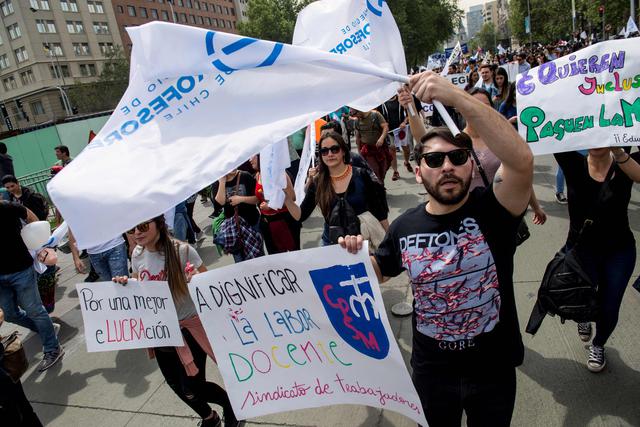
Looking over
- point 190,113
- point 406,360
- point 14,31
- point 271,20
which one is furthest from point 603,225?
point 14,31

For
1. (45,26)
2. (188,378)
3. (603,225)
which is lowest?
(188,378)

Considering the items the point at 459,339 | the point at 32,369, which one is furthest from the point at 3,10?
the point at 459,339

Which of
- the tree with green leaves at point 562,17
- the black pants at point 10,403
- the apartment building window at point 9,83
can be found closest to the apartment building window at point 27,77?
the apartment building window at point 9,83

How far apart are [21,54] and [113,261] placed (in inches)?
2640

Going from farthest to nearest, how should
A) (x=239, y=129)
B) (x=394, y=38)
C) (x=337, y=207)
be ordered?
(x=337, y=207), (x=394, y=38), (x=239, y=129)

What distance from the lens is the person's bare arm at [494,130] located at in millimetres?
1642

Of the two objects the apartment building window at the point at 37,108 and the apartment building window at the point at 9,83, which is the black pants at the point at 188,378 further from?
the apartment building window at the point at 9,83

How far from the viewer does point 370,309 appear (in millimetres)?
2205

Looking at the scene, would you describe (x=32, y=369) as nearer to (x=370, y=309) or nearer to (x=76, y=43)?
(x=370, y=309)

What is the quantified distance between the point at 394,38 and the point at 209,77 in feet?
Answer: 5.72

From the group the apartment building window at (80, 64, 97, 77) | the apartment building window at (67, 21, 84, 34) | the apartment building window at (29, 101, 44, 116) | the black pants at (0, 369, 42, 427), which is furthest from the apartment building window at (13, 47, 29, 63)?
the black pants at (0, 369, 42, 427)

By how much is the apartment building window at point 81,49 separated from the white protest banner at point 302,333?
69151 mm

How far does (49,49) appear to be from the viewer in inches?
2172

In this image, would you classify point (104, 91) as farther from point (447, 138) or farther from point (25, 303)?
point (447, 138)
